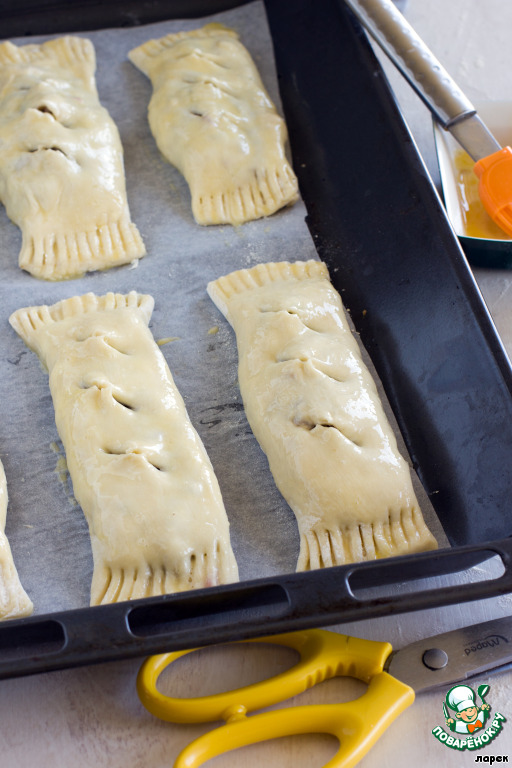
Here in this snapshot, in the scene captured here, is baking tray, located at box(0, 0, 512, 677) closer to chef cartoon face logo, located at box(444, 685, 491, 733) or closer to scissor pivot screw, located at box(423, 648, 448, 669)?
scissor pivot screw, located at box(423, 648, 448, 669)

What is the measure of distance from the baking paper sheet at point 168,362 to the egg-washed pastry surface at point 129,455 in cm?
9

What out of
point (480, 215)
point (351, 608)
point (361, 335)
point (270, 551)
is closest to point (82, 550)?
point (270, 551)

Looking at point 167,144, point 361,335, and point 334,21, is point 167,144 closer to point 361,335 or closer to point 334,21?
point 334,21

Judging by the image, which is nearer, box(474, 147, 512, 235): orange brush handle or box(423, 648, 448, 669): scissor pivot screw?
box(423, 648, 448, 669): scissor pivot screw

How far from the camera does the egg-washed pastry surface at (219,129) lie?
10.2 feet

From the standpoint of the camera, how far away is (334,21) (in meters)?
3.21

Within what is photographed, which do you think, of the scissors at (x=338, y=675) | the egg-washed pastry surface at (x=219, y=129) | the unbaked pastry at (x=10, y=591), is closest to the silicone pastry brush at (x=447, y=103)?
the egg-washed pastry surface at (x=219, y=129)

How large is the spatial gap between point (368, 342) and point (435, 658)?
119 centimetres

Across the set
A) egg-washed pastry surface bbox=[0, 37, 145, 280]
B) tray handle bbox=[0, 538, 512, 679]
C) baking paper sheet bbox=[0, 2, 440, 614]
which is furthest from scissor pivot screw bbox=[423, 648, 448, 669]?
egg-washed pastry surface bbox=[0, 37, 145, 280]

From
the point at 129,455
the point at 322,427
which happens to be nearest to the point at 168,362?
the point at 129,455

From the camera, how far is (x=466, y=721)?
6.26ft

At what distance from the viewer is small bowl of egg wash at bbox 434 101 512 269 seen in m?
2.78

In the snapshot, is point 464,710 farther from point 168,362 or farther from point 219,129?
point 219,129

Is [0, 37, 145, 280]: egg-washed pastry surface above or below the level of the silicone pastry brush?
below
